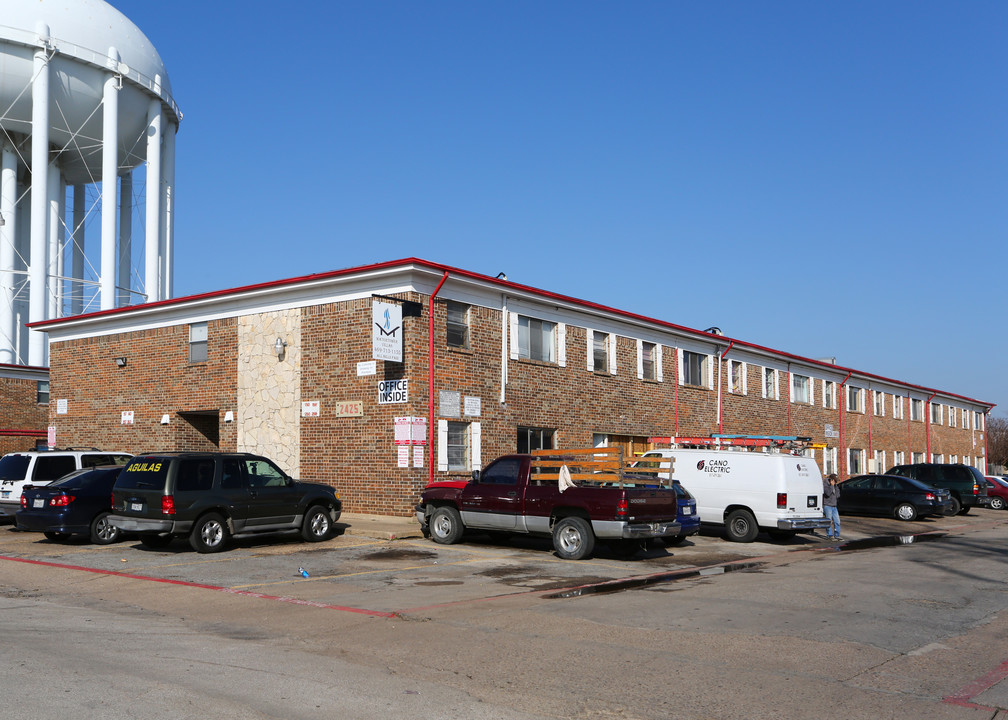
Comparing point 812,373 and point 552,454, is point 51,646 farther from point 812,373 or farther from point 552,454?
point 812,373

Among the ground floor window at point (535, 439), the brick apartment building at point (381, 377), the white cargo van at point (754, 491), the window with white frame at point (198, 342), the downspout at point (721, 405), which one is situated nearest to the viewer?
the white cargo van at point (754, 491)

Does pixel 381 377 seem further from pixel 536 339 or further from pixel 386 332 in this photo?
pixel 536 339

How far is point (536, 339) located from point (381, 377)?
5.40 metres

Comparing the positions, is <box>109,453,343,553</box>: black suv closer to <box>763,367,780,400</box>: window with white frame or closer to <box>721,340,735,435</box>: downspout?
<box>721,340,735,435</box>: downspout

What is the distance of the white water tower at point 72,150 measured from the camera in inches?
1497

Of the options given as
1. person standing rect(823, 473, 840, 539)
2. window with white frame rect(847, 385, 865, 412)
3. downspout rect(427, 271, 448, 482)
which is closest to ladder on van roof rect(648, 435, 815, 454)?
person standing rect(823, 473, 840, 539)

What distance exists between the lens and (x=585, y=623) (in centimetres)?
966

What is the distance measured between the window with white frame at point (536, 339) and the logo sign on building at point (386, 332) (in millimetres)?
4593

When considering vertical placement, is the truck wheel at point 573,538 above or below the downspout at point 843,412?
below

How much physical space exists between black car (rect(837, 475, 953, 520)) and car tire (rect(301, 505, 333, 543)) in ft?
58.6

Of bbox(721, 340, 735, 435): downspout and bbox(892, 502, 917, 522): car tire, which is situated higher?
bbox(721, 340, 735, 435): downspout

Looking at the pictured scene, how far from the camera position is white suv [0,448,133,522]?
19.2 meters

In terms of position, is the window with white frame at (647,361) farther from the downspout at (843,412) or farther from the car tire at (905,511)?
the downspout at (843,412)

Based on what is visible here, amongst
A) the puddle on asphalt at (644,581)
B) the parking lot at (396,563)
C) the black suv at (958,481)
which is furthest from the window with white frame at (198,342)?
the black suv at (958,481)
